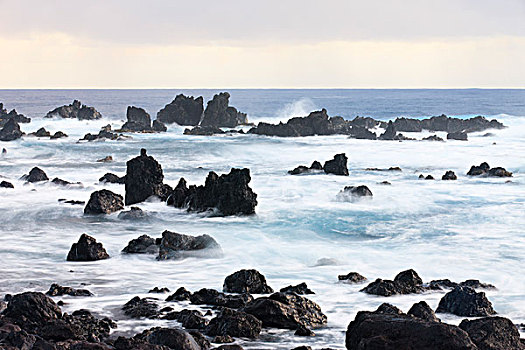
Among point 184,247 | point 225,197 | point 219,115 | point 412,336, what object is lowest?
point 184,247

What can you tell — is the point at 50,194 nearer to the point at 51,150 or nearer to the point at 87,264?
the point at 87,264

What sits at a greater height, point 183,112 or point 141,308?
point 183,112

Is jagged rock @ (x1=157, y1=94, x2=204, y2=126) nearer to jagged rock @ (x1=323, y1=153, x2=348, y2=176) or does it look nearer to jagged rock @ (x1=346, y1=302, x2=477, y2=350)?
jagged rock @ (x1=323, y1=153, x2=348, y2=176)

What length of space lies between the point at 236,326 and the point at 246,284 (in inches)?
120

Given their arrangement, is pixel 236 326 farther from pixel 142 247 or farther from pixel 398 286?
pixel 142 247

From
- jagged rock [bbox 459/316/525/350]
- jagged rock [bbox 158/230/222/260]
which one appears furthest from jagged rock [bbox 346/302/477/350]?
jagged rock [bbox 158/230/222/260]

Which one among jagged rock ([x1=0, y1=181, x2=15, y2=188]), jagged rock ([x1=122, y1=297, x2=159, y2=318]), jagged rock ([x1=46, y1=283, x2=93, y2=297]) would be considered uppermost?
jagged rock ([x1=122, y1=297, x2=159, y2=318])

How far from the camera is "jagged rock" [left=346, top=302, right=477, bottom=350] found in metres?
6.83

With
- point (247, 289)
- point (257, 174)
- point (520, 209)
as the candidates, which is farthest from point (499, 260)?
point (257, 174)

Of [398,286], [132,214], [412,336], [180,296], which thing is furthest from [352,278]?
[132,214]

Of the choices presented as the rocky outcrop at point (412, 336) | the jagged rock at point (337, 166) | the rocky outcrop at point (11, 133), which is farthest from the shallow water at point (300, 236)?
the rocky outcrop at point (11, 133)

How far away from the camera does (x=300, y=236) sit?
776 inches

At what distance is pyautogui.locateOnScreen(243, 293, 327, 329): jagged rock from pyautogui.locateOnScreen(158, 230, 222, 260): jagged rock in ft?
18.3

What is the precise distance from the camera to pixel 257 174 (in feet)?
117
